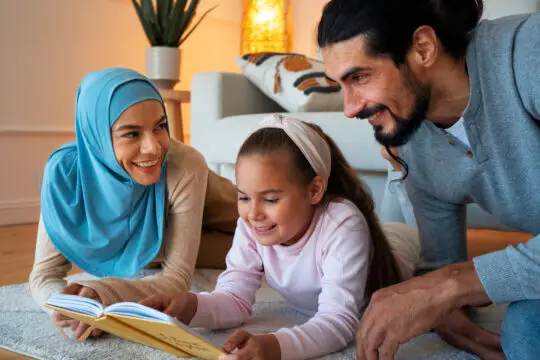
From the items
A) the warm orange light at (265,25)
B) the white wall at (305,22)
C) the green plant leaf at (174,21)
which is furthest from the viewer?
the white wall at (305,22)

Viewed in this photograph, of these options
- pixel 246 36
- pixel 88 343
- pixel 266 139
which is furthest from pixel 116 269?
pixel 246 36

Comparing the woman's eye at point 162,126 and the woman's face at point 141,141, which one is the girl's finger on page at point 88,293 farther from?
the woman's eye at point 162,126

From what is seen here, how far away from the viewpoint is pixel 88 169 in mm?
1462

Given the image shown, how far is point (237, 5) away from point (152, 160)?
312cm

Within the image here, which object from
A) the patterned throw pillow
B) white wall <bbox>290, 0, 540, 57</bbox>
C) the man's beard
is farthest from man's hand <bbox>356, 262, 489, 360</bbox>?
white wall <bbox>290, 0, 540, 57</bbox>

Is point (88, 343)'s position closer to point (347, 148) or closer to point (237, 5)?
point (347, 148)

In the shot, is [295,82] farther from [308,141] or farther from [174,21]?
[308,141]

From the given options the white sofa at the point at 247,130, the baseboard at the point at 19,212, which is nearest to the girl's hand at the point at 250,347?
the white sofa at the point at 247,130

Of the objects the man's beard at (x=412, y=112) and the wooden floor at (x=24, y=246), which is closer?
the man's beard at (x=412, y=112)

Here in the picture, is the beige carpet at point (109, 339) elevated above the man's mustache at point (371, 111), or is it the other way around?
the man's mustache at point (371, 111)

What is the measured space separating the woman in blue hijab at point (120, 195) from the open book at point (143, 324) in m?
0.28

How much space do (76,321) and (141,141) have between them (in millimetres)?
432

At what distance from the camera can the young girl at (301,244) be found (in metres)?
1.09

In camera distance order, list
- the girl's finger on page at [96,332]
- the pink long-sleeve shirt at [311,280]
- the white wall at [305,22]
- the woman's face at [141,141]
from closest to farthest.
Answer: the pink long-sleeve shirt at [311,280] → the girl's finger on page at [96,332] → the woman's face at [141,141] → the white wall at [305,22]
